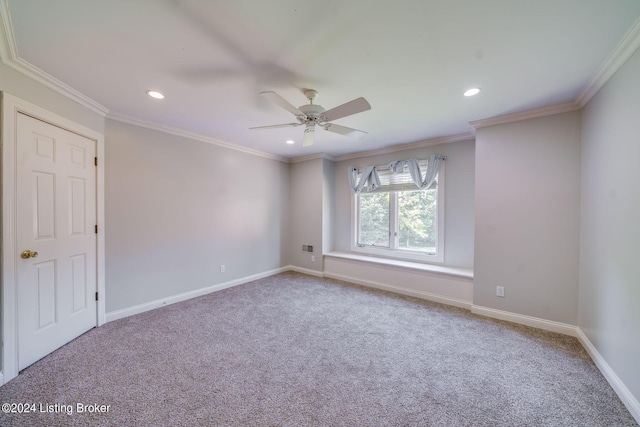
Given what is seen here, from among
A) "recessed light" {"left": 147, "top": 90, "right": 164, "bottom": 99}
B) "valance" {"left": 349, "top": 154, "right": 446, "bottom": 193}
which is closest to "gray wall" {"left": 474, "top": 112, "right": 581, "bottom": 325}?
"valance" {"left": 349, "top": 154, "right": 446, "bottom": 193}

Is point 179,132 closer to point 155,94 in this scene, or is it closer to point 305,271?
point 155,94

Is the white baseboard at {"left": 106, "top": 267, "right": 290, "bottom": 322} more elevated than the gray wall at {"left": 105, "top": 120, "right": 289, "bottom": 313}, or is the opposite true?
the gray wall at {"left": 105, "top": 120, "right": 289, "bottom": 313}

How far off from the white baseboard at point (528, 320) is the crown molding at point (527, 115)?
2.28 meters

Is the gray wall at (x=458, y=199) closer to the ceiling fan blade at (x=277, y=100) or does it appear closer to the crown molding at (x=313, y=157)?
the crown molding at (x=313, y=157)

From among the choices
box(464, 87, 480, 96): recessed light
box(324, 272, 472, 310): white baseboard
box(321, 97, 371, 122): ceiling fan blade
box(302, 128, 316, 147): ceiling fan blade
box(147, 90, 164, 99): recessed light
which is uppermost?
box(464, 87, 480, 96): recessed light

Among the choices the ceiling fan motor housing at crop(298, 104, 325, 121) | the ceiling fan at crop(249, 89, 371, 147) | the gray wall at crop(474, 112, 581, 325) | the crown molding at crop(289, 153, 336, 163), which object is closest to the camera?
the ceiling fan at crop(249, 89, 371, 147)

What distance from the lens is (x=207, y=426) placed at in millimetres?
1464

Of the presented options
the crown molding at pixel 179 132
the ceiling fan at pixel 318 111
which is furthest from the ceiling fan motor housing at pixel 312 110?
the crown molding at pixel 179 132

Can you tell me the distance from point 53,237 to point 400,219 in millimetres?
4452

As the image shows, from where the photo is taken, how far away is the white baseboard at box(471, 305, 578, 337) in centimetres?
254

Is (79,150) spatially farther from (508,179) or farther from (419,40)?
(508,179)

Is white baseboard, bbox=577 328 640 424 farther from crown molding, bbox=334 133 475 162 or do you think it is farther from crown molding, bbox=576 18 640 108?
crown molding, bbox=334 133 475 162

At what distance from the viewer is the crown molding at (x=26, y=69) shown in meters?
1.45

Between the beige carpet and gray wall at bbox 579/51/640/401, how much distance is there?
0.35 m
